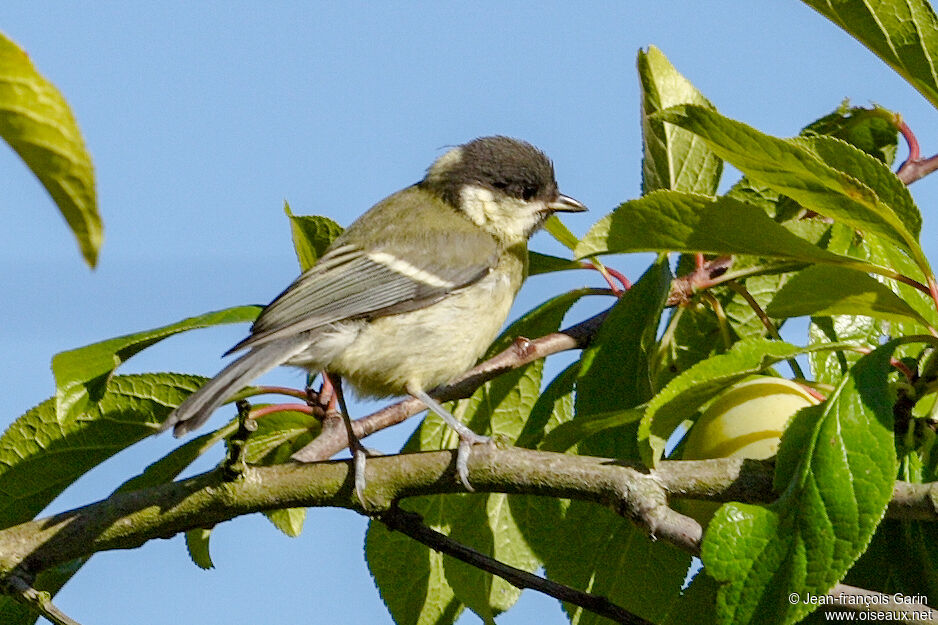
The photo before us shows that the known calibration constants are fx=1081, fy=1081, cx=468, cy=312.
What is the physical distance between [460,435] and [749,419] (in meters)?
0.76

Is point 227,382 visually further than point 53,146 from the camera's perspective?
Yes

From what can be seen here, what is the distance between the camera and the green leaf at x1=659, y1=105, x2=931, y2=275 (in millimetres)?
1757

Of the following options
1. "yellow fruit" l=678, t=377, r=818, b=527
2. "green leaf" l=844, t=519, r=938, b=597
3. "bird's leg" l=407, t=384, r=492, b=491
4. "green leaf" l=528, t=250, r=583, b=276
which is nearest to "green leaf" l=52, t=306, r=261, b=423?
"bird's leg" l=407, t=384, r=492, b=491

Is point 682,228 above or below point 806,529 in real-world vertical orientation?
above

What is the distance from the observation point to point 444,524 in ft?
8.54

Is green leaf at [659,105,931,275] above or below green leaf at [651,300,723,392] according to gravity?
above

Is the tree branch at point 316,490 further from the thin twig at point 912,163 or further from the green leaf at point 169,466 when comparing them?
the thin twig at point 912,163

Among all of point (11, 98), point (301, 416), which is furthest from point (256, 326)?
point (11, 98)

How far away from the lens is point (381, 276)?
3326 mm

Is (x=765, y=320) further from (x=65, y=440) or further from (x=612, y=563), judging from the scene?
(x=65, y=440)

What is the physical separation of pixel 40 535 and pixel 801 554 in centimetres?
137

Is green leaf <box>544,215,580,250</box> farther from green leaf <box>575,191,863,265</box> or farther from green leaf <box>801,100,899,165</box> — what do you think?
green leaf <box>575,191,863,265</box>

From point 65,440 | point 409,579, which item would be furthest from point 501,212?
point 65,440

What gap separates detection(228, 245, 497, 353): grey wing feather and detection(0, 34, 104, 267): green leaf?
193 cm
